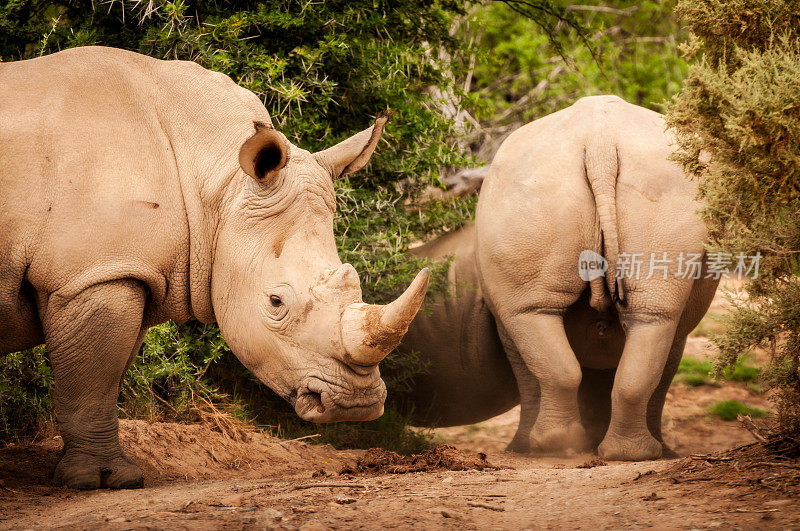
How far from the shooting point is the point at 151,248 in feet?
16.1

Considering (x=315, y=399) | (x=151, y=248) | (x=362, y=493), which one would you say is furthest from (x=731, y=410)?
(x=151, y=248)

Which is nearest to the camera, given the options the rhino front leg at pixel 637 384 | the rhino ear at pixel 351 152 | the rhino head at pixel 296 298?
the rhino head at pixel 296 298

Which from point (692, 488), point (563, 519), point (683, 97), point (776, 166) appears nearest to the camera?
point (563, 519)

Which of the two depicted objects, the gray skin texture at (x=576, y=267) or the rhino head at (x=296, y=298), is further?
the gray skin texture at (x=576, y=267)

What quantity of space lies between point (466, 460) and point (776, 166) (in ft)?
7.64

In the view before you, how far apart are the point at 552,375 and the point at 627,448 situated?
2.20 ft

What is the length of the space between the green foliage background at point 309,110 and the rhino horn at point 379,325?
200cm

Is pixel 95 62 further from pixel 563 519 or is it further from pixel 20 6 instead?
pixel 563 519

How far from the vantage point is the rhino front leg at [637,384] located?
6527 mm

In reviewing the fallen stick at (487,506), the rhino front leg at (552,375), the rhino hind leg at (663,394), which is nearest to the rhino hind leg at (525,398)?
the rhino front leg at (552,375)

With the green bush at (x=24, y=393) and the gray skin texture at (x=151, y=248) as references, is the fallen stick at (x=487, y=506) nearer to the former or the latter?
the gray skin texture at (x=151, y=248)

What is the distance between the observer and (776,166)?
463 cm

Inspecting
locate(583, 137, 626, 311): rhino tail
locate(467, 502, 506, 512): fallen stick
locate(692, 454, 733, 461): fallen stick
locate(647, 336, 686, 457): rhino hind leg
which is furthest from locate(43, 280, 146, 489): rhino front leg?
locate(647, 336, 686, 457): rhino hind leg

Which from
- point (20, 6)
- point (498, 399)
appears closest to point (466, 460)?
point (498, 399)
